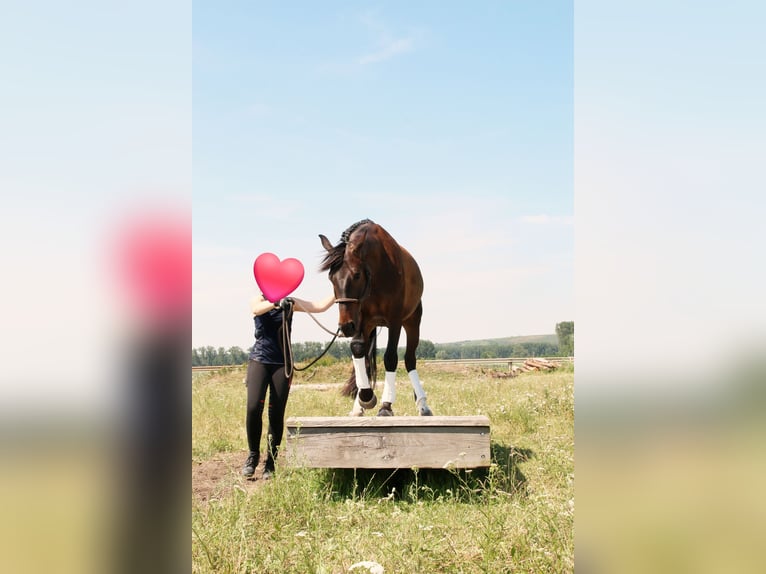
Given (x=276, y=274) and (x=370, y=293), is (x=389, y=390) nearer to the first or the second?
(x=370, y=293)

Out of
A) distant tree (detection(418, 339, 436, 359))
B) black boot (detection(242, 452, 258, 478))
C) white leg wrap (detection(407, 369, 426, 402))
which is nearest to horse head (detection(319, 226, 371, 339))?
white leg wrap (detection(407, 369, 426, 402))

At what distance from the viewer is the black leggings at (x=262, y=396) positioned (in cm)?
514

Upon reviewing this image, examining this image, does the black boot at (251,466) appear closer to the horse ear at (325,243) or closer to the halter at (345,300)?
the halter at (345,300)

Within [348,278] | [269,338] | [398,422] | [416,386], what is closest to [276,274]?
[348,278]

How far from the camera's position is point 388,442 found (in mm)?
4535

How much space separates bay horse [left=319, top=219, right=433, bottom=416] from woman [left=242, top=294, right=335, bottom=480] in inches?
10.7

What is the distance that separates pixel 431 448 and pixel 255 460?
1.78m

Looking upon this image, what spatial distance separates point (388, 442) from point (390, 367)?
1221 millimetres

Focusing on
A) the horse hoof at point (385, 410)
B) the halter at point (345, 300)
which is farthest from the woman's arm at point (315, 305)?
the horse hoof at point (385, 410)

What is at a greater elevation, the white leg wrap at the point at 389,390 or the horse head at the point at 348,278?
the horse head at the point at 348,278

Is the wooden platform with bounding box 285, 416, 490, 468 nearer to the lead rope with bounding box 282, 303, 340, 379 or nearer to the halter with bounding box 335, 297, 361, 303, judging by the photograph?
the lead rope with bounding box 282, 303, 340, 379

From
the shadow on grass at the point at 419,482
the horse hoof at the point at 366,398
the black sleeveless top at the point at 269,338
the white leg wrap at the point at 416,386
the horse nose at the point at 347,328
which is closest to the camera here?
the shadow on grass at the point at 419,482

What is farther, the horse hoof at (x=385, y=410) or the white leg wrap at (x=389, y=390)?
the white leg wrap at (x=389, y=390)
